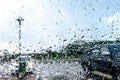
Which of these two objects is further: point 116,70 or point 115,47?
point 115,47

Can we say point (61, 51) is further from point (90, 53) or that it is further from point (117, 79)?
point (117, 79)

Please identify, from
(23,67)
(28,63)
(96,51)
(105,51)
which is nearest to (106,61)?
(105,51)

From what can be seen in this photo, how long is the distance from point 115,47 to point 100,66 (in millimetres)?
937

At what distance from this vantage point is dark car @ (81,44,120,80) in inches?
568

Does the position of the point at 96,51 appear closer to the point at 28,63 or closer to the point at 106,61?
the point at 106,61

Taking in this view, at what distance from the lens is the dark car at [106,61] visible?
47.4 feet

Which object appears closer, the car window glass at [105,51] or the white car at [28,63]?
the car window glass at [105,51]

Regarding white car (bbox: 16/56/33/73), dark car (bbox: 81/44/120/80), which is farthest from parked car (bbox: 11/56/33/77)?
dark car (bbox: 81/44/120/80)

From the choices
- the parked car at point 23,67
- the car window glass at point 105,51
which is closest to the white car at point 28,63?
the parked car at point 23,67

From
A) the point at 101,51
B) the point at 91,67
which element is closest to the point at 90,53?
the point at 91,67

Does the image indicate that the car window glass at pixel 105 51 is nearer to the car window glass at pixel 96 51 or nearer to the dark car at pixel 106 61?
the dark car at pixel 106 61

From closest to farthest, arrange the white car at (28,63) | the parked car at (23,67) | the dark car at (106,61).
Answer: the dark car at (106,61), the parked car at (23,67), the white car at (28,63)

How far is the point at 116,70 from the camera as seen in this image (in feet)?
46.9

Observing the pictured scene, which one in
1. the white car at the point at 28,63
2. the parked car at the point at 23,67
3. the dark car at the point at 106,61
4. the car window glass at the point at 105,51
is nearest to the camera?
the dark car at the point at 106,61
